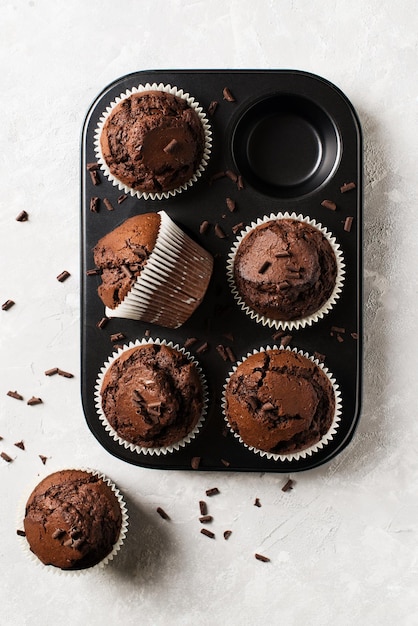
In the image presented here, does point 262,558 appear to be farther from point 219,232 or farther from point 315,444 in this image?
point 219,232

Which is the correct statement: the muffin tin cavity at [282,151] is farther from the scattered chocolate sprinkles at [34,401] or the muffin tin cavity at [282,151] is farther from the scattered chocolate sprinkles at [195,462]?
the scattered chocolate sprinkles at [34,401]

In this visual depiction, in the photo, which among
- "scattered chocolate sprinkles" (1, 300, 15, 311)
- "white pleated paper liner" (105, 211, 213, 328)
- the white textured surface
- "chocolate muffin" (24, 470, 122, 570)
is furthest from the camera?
"scattered chocolate sprinkles" (1, 300, 15, 311)

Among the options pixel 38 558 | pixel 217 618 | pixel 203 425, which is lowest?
pixel 217 618

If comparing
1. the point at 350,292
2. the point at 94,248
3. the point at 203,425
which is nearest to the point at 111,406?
the point at 203,425

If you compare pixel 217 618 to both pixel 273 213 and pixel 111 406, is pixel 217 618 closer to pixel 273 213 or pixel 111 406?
pixel 111 406

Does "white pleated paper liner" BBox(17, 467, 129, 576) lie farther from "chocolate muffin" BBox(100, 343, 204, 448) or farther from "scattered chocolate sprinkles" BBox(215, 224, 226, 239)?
"scattered chocolate sprinkles" BBox(215, 224, 226, 239)

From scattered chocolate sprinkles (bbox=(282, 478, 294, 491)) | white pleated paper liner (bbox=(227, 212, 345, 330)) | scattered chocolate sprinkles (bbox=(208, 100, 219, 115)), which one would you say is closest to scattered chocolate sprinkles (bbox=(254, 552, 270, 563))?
scattered chocolate sprinkles (bbox=(282, 478, 294, 491))
